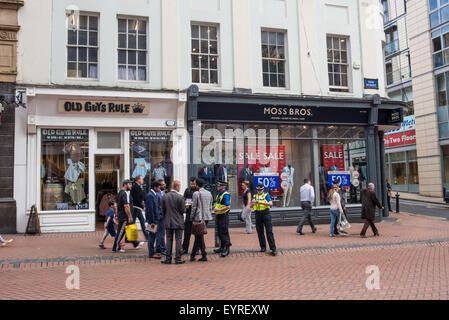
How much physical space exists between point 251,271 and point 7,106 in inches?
387

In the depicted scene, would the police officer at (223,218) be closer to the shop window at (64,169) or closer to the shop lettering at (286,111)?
the shop window at (64,169)

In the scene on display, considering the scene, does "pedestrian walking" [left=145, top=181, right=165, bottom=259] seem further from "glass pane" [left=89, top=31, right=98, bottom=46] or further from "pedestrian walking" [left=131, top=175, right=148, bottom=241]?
"glass pane" [left=89, top=31, right=98, bottom=46]

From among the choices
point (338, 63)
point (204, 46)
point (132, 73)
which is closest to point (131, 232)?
point (132, 73)

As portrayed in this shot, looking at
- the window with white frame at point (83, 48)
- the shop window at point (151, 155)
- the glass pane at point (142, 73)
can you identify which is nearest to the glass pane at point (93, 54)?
the window with white frame at point (83, 48)

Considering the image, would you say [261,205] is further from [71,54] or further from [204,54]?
[71,54]

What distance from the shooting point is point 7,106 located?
13.0m

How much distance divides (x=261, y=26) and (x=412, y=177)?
22.1 m

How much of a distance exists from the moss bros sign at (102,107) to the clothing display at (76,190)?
2.35 metres

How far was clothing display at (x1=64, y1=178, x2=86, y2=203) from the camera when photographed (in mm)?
13680

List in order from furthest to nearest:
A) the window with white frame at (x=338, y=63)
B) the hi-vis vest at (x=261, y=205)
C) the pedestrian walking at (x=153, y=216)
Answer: the window with white frame at (x=338, y=63), the hi-vis vest at (x=261, y=205), the pedestrian walking at (x=153, y=216)

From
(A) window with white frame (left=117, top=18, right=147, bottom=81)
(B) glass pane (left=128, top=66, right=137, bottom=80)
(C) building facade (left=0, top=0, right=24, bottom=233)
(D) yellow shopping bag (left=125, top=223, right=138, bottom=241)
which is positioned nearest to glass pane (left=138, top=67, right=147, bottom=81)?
(A) window with white frame (left=117, top=18, right=147, bottom=81)

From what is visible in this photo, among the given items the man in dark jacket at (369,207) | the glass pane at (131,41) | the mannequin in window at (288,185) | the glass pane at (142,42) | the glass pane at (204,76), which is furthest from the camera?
the mannequin in window at (288,185)

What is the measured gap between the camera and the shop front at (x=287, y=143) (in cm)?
1499

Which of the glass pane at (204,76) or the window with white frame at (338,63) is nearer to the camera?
the glass pane at (204,76)
